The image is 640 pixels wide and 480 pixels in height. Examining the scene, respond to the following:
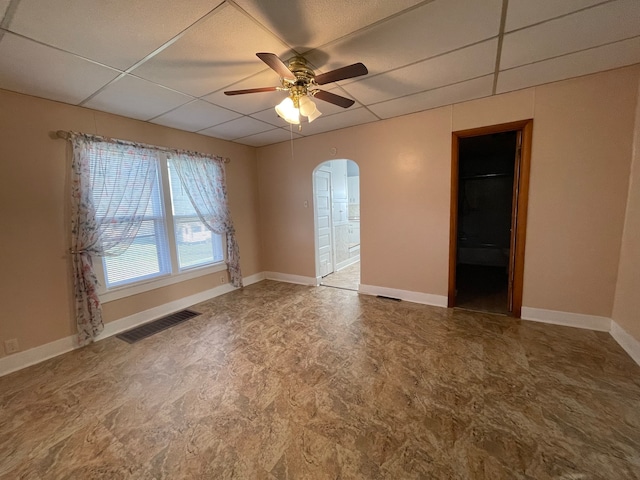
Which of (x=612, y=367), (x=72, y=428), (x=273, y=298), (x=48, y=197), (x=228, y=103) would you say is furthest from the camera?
(x=273, y=298)

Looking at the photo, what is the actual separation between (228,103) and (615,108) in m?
3.69

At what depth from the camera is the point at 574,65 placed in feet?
7.02

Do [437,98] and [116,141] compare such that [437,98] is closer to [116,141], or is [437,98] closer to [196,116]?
[196,116]

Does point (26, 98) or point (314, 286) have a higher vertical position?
point (26, 98)

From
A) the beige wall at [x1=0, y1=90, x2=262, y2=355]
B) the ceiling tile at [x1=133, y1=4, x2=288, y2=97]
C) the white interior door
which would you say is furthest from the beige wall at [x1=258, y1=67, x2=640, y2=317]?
the beige wall at [x1=0, y1=90, x2=262, y2=355]

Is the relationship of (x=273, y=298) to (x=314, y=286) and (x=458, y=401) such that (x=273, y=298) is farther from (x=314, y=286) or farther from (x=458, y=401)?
(x=458, y=401)

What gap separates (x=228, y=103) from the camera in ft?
8.63

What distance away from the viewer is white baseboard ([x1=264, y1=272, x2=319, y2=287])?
4.38m

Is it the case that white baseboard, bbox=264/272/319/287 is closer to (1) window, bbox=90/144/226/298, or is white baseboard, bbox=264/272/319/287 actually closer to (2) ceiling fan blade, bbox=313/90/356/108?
(1) window, bbox=90/144/226/298

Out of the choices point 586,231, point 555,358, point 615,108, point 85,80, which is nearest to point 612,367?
point 555,358

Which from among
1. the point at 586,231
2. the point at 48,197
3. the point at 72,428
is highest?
the point at 48,197

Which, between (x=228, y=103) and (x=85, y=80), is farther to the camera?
(x=228, y=103)

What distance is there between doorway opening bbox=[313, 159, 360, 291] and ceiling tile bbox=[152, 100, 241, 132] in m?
1.64

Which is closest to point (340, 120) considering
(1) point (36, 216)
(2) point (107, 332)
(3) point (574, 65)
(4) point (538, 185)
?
(3) point (574, 65)
